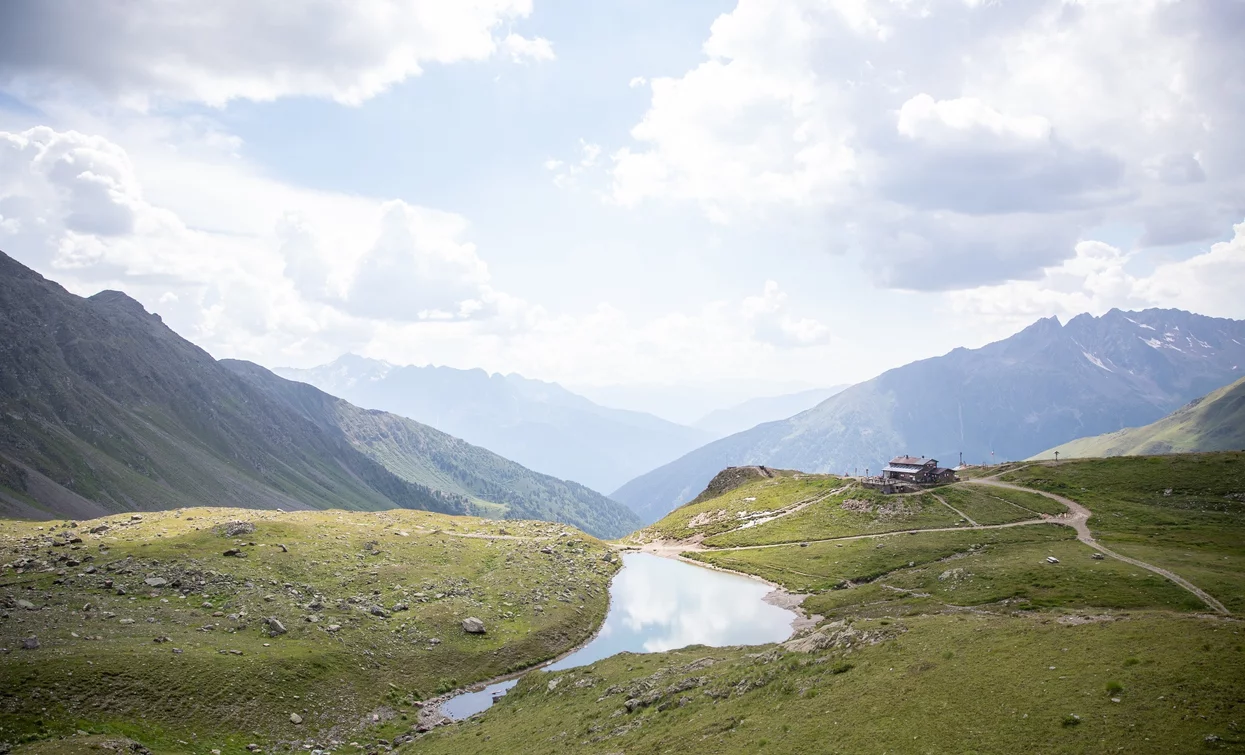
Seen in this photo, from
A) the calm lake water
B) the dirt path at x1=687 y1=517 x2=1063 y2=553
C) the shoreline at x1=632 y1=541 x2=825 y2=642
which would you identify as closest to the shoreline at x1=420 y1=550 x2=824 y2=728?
the shoreline at x1=632 y1=541 x2=825 y2=642

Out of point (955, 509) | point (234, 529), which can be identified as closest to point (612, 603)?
point (234, 529)

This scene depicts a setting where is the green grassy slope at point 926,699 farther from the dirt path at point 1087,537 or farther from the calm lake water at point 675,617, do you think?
the dirt path at point 1087,537

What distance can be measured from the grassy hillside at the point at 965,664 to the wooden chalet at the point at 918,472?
29.4 metres

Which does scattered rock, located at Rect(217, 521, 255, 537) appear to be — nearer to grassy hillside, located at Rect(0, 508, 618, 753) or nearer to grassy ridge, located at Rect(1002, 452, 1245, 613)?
grassy hillside, located at Rect(0, 508, 618, 753)

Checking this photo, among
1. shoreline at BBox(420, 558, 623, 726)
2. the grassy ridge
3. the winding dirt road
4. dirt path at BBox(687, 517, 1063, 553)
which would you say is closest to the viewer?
shoreline at BBox(420, 558, 623, 726)

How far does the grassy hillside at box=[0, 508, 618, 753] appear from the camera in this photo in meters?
44.9

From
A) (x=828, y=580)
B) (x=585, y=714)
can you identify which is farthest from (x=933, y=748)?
(x=828, y=580)

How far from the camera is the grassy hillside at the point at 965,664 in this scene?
3028 centimetres

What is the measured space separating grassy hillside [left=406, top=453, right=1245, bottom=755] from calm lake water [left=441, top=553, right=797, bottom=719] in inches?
205

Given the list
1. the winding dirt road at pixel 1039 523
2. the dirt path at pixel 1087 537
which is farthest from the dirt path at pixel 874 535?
the dirt path at pixel 1087 537

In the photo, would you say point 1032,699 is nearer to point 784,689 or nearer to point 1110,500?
point 784,689

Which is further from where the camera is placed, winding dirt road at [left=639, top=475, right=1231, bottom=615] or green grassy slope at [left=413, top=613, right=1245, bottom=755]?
winding dirt road at [left=639, top=475, right=1231, bottom=615]

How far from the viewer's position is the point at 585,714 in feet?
158

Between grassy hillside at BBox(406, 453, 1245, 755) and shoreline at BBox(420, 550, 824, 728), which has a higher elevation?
grassy hillside at BBox(406, 453, 1245, 755)
